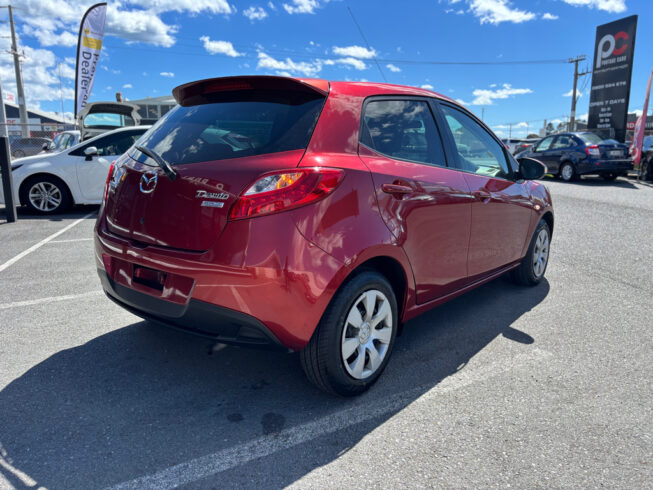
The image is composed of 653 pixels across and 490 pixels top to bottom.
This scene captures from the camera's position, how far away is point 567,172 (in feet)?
49.3

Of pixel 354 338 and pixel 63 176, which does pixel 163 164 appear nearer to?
pixel 354 338

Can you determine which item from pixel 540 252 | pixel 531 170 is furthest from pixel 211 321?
pixel 540 252

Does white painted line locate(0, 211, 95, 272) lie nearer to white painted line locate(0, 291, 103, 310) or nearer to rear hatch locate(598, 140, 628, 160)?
white painted line locate(0, 291, 103, 310)

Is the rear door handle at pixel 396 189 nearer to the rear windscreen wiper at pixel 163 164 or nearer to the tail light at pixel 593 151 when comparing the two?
the rear windscreen wiper at pixel 163 164

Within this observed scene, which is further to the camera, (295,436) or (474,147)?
(474,147)

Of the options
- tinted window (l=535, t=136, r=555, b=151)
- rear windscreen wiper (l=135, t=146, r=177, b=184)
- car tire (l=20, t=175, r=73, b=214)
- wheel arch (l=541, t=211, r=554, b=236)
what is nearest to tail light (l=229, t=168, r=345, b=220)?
rear windscreen wiper (l=135, t=146, r=177, b=184)

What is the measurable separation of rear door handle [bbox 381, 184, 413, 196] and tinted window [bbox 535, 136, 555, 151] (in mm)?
15149

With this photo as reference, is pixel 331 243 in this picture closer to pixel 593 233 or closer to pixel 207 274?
pixel 207 274

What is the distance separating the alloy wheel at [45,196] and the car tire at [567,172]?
1362cm

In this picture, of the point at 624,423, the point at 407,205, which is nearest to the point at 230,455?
the point at 407,205

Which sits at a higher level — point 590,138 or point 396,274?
point 590,138

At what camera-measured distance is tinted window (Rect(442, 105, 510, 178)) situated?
141 inches

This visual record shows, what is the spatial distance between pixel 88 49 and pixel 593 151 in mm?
15808

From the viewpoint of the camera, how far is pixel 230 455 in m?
2.22
